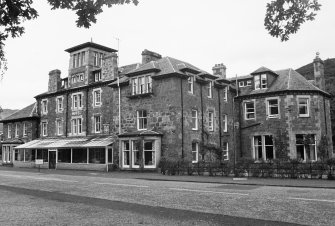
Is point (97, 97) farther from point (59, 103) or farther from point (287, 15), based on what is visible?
point (287, 15)

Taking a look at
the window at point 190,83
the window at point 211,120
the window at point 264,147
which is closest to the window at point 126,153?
the window at point 190,83

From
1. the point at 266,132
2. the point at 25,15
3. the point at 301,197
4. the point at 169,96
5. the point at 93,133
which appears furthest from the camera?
the point at 93,133

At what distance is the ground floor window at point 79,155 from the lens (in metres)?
36.8

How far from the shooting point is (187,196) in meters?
12.9

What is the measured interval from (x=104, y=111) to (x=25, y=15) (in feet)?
101

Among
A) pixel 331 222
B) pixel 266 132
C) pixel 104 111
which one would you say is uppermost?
pixel 104 111

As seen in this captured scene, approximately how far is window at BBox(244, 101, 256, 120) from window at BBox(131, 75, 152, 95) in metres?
12.1

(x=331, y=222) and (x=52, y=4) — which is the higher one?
(x=52, y=4)

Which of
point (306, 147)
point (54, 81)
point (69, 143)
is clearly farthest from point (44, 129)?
point (306, 147)

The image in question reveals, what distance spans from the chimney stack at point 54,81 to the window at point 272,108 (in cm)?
2672

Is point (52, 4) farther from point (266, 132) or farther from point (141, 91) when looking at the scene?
point (266, 132)

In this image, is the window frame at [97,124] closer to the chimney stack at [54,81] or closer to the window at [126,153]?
the window at [126,153]

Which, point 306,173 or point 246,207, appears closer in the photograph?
point 246,207

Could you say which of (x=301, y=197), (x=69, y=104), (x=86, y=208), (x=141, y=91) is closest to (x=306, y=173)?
(x=301, y=197)
